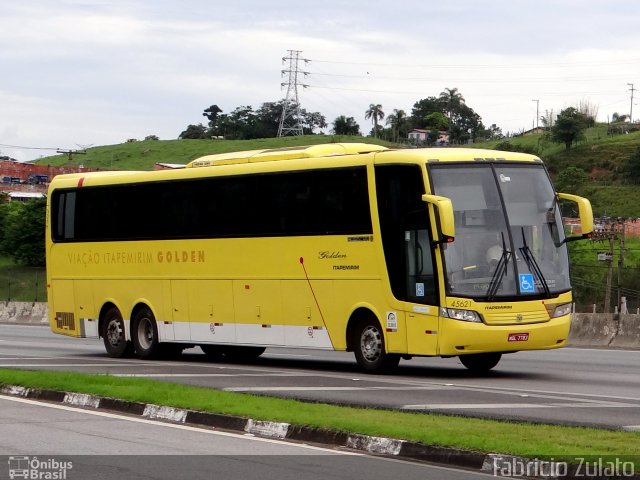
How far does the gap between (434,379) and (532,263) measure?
2402 millimetres

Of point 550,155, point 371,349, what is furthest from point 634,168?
point 371,349

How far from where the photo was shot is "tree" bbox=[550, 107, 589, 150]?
136m

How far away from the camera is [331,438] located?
12.0 metres

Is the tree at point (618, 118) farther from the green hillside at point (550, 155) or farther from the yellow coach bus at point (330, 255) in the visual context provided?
the yellow coach bus at point (330, 255)

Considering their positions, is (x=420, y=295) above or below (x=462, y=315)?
above

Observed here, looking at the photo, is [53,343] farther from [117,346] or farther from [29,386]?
[29,386]

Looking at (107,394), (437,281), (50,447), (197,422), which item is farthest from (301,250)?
(50,447)

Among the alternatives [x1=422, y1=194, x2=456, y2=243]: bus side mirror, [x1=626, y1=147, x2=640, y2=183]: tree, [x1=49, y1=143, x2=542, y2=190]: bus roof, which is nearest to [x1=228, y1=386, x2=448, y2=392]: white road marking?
[x1=422, y1=194, x2=456, y2=243]: bus side mirror

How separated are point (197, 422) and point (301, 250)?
26.2 feet

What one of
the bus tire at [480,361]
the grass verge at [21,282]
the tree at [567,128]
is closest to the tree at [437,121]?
the tree at [567,128]

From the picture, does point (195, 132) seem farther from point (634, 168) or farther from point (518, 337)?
point (518, 337)

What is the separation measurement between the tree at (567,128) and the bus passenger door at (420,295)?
119042 millimetres

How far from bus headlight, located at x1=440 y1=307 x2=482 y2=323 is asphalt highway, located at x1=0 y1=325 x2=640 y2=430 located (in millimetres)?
982

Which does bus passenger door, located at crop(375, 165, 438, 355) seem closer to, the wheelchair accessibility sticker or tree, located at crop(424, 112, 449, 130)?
the wheelchair accessibility sticker
